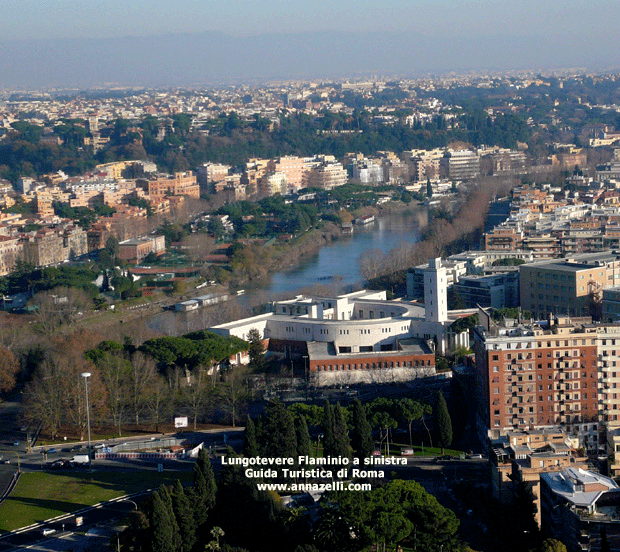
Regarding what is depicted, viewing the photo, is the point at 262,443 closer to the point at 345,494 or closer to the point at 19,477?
the point at 345,494

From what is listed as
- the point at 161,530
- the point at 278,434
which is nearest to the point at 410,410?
the point at 278,434

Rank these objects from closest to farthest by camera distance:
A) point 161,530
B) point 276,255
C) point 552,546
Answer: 1. point 552,546
2. point 161,530
3. point 276,255

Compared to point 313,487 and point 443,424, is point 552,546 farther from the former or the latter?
point 443,424

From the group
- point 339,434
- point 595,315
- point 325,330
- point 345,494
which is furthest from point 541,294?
point 345,494

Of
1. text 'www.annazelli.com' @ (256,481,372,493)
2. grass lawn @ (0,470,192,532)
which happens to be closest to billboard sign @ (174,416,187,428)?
grass lawn @ (0,470,192,532)

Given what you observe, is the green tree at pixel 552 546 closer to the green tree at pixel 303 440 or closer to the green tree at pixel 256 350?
the green tree at pixel 303 440
